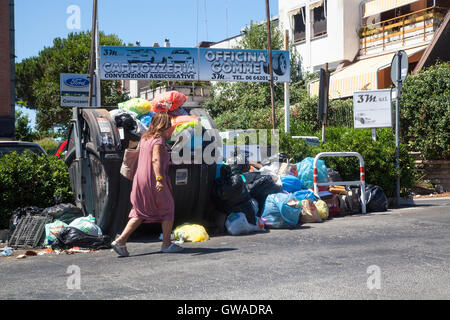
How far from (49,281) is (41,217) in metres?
2.62

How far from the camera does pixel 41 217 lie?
24.6 feet

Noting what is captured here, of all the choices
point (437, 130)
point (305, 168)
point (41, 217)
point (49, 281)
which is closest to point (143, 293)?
point (49, 281)

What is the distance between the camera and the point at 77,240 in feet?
22.8

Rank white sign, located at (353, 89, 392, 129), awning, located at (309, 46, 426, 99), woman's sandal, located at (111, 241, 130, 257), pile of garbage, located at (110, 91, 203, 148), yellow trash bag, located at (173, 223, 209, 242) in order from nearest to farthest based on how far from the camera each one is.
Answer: woman's sandal, located at (111, 241, 130, 257) < yellow trash bag, located at (173, 223, 209, 242) < pile of garbage, located at (110, 91, 203, 148) < white sign, located at (353, 89, 392, 129) < awning, located at (309, 46, 426, 99)

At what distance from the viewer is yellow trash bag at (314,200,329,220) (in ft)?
30.1

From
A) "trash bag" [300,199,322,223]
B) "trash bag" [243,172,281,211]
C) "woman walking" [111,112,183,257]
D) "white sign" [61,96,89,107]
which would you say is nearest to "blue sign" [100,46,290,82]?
"white sign" [61,96,89,107]

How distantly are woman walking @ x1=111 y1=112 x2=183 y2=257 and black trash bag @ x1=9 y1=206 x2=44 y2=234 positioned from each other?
2069 millimetres

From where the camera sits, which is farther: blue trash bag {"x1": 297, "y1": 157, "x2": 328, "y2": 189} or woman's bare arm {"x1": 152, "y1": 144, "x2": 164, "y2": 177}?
blue trash bag {"x1": 297, "y1": 157, "x2": 328, "y2": 189}

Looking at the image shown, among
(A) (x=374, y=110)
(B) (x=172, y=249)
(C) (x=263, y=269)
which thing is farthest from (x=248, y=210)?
(A) (x=374, y=110)

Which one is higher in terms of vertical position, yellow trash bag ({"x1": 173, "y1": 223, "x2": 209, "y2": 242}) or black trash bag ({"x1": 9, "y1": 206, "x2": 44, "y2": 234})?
black trash bag ({"x1": 9, "y1": 206, "x2": 44, "y2": 234})

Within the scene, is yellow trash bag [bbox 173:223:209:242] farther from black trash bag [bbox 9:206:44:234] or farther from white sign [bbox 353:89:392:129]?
white sign [bbox 353:89:392:129]

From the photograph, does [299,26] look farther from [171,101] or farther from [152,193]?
[152,193]

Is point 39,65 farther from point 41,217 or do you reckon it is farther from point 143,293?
point 143,293

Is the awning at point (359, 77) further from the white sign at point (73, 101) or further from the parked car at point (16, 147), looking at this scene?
the parked car at point (16, 147)
